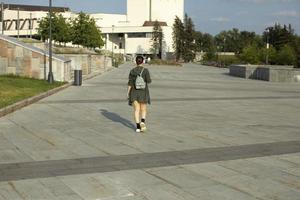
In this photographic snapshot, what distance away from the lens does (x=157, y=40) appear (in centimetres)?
13112

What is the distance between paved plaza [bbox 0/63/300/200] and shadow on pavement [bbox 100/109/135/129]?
0.03 m

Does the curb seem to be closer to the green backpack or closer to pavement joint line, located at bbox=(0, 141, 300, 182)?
the green backpack

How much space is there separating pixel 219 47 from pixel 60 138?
5547 inches

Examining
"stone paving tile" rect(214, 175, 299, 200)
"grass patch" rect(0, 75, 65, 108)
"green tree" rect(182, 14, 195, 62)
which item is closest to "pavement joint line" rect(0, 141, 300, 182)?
"stone paving tile" rect(214, 175, 299, 200)

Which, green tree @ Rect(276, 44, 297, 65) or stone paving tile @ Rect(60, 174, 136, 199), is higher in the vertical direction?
green tree @ Rect(276, 44, 297, 65)

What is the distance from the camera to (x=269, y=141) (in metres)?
10.7

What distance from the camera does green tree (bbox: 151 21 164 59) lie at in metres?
128

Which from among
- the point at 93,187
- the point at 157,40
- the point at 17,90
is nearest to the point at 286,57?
the point at 17,90

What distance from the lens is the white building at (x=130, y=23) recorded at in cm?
14500

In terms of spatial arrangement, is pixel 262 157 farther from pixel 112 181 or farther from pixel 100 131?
pixel 100 131

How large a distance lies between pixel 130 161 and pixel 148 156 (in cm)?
50

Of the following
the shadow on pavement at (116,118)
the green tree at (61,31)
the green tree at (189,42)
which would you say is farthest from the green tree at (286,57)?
the shadow on pavement at (116,118)

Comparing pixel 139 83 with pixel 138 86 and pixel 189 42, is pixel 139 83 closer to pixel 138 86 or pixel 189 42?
pixel 138 86

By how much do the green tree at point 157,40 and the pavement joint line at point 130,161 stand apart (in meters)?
119
